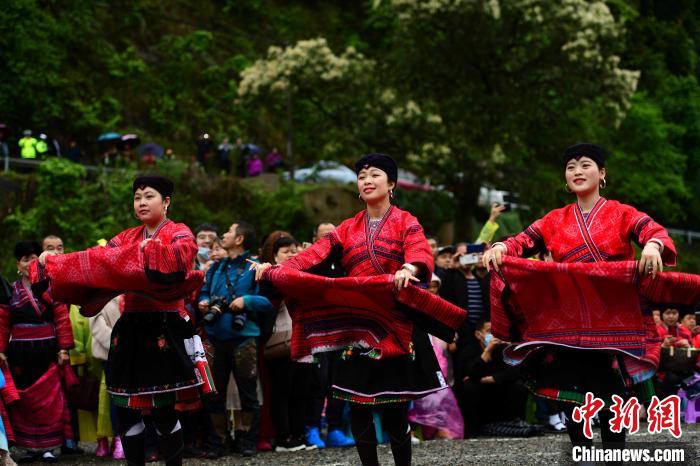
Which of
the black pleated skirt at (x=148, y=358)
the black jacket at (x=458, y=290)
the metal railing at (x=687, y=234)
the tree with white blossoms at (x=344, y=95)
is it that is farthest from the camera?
the metal railing at (x=687, y=234)

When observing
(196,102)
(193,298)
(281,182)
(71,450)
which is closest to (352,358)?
(193,298)

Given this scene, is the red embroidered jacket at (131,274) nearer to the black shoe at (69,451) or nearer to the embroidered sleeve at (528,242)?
the embroidered sleeve at (528,242)

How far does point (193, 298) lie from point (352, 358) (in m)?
2.56

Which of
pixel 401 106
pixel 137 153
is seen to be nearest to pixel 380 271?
pixel 401 106

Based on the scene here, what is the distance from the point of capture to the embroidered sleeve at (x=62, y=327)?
27.1ft

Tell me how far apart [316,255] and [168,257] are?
89 centimetres

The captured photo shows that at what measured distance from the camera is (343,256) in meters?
6.39

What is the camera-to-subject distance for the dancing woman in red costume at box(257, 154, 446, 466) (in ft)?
19.7

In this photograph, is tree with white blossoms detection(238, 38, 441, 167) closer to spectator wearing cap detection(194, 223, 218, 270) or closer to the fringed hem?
spectator wearing cap detection(194, 223, 218, 270)

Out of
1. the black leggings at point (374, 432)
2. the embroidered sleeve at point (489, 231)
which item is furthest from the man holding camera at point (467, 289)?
the black leggings at point (374, 432)

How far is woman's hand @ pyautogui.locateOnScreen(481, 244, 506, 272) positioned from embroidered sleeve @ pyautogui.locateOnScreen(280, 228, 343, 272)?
956mm

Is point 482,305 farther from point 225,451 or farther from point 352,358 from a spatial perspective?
point 352,358

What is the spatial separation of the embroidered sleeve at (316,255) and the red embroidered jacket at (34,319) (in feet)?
9.10

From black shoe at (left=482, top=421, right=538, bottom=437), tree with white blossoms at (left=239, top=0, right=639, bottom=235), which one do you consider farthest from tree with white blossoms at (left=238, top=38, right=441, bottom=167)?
black shoe at (left=482, top=421, right=538, bottom=437)
